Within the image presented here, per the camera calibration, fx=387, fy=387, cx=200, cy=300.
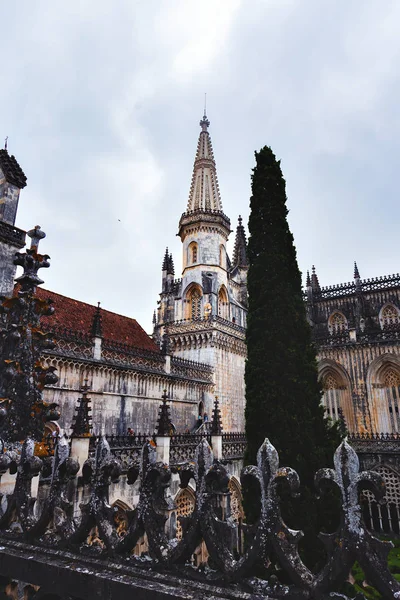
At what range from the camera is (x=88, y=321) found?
23516 mm

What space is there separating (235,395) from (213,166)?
72.5 ft

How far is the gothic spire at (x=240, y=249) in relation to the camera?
44250 mm

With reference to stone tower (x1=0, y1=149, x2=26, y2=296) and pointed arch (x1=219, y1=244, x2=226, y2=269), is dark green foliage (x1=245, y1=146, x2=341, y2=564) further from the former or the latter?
pointed arch (x1=219, y1=244, x2=226, y2=269)

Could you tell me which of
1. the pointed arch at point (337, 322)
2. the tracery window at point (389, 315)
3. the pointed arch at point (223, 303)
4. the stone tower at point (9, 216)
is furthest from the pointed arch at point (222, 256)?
the stone tower at point (9, 216)

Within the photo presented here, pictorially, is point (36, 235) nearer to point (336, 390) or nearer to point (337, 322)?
point (336, 390)

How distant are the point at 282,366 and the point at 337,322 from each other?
90.4 ft

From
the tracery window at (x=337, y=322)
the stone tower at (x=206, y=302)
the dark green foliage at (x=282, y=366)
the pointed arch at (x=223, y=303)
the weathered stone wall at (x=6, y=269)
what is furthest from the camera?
the tracery window at (x=337, y=322)

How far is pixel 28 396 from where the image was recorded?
4.49 metres

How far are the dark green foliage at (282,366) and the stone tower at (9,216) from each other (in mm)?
9684

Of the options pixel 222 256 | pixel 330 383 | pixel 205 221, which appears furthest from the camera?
pixel 222 256

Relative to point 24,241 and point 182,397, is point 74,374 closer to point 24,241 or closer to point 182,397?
point 24,241

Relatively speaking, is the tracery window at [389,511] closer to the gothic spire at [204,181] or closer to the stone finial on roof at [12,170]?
the stone finial on roof at [12,170]

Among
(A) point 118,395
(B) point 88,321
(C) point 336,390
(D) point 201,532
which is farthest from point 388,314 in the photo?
(D) point 201,532

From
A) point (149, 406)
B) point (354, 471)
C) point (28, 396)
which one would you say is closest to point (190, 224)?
point (149, 406)
